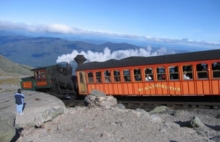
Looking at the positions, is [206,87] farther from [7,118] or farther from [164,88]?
[7,118]

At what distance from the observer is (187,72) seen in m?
17.2

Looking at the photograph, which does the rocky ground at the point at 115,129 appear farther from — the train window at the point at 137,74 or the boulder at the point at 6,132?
the train window at the point at 137,74

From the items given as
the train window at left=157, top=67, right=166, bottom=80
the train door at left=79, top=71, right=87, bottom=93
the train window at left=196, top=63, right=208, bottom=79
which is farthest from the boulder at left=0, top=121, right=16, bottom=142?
the train door at left=79, top=71, right=87, bottom=93

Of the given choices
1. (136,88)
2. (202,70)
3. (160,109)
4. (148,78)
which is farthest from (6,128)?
(202,70)

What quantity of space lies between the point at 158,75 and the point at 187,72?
2085mm

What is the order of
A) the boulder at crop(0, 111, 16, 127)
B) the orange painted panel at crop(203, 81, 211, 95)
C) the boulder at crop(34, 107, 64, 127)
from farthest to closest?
the orange painted panel at crop(203, 81, 211, 95) → the boulder at crop(34, 107, 64, 127) → the boulder at crop(0, 111, 16, 127)

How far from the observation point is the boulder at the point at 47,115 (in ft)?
42.4

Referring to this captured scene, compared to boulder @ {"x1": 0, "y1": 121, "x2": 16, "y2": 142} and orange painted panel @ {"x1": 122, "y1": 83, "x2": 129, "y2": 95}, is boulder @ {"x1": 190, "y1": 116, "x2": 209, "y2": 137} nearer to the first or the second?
boulder @ {"x1": 0, "y1": 121, "x2": 16, "y2": 142}

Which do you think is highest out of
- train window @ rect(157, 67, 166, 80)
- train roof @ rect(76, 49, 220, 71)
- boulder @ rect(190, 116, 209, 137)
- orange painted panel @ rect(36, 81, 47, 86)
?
train roof @ rect(76, 49, 220, 71)

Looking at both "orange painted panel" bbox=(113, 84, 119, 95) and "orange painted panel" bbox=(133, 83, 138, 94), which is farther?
"orange painted panel" bbox=(113, 84, 119, 95)

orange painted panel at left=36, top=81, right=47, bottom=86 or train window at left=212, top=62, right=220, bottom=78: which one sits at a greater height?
train window at left=212, top=62, right=220, bottom=78

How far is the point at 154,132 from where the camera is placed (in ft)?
34.3

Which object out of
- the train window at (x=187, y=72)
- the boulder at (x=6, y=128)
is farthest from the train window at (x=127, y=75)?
the boulder at (x=6, y=128)

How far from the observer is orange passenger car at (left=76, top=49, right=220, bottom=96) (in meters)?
16.5
